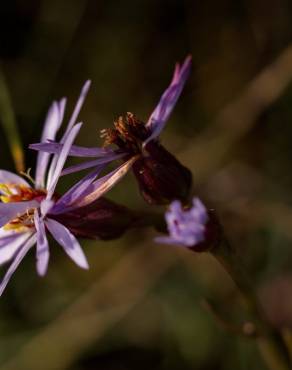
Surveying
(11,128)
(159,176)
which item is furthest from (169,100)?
(11,128)

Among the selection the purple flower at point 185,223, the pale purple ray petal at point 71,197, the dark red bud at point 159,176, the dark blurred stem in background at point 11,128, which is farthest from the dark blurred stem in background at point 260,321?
the dark blurred stem in background at point 11,128

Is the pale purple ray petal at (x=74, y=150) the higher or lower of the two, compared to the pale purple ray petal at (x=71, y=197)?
higher

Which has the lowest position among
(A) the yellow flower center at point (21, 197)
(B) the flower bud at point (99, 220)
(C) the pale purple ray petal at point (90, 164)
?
(A) the yellow flower center at point (21, 197)

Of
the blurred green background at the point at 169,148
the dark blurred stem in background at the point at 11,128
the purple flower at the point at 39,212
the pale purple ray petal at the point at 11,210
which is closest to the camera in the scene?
the purple flower at the point at 39,212

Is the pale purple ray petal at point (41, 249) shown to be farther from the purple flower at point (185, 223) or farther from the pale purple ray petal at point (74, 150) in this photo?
the purple flower at point (185, 223)

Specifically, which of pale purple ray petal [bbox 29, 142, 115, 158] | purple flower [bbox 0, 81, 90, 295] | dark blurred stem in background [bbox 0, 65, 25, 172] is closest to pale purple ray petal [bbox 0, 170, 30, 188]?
purple flower [bbox 0, 81, 90, 295]

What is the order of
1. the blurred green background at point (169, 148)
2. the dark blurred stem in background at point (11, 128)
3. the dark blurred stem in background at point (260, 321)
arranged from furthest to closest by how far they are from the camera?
the blurred green background at point (169, 148), the dark blurred stem in background at point (11, 128), the dark blurred stem in background at point (260, 321)

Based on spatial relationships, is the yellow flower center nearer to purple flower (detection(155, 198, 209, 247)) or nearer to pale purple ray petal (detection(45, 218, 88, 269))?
pale purple ray petal (detection(45, 218, 88, 269))
